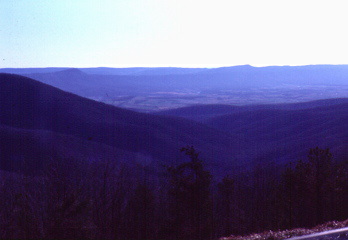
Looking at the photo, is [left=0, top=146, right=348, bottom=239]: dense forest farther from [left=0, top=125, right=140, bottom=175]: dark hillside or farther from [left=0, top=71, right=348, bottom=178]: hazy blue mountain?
[left=0, top=71, right=348, bottom=178]: hazy blue mountain

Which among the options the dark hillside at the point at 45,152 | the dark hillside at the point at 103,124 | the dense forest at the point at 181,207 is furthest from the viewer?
A: the dark hillside at the point at 103,124

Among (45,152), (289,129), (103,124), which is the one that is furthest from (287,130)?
(45,152)

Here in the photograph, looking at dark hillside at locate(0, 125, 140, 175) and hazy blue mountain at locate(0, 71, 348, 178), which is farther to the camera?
hazy blue mountain at locate(0, 71, 348, 178)

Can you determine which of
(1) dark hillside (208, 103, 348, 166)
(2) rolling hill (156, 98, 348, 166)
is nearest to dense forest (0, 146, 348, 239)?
(2) rolling hill (156, 98, 348, 166)

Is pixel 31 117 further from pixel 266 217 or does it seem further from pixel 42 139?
pixel 266 217

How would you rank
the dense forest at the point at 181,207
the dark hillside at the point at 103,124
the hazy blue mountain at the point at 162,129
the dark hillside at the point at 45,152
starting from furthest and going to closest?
the dark hillside at the point at 103,124
the hazy blue mountain at the point at 162,129
the dark hillside at the point at 45,152
the dense forest at the point at 181,207

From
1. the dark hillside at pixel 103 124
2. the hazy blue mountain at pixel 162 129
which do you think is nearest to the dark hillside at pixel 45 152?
the hazy blue mountain at pixel 162 129

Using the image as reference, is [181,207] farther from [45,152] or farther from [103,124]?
[103,124]

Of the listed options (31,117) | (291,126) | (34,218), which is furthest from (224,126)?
(34,218)

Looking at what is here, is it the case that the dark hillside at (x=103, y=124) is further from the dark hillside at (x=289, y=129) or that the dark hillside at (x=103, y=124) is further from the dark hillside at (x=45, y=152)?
the dark hillside at (x=289, y=129)
